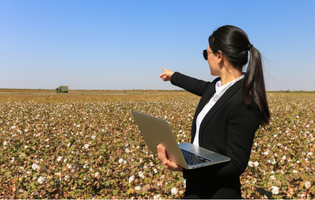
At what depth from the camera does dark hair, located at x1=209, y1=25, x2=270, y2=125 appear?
1662mm

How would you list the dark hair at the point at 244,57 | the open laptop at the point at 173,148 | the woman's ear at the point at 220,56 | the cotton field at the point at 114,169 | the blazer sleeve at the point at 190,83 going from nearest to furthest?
the open laptop at the point at 173,148
the dark hair at the point at 244,57
the woman's ear at the point at 220,56
the blazer sleeve at the point at 190,83
the cotton field at the point at 114,169

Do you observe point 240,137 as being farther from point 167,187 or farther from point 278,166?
point 278,166

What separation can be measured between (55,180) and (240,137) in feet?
13.2

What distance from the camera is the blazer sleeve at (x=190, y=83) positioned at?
2545mm

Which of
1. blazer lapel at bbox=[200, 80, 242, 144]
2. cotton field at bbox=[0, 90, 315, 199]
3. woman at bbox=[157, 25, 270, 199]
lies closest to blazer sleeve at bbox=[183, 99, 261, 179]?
woman at bbox=[157, 25, 270, 199]

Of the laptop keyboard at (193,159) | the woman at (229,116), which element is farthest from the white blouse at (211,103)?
the laptop keyboard at (193,159)

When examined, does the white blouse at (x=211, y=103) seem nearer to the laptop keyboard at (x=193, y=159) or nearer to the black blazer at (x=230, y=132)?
the black blazer at (x=230, y=132)

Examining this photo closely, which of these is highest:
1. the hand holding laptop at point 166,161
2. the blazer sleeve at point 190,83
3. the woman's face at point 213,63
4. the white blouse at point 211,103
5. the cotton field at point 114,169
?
the woman's face at point 213,63

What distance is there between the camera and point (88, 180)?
14.3 ft

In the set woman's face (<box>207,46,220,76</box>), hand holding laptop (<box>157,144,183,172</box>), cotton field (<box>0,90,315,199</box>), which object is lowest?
cotton field (<box>0,90,315,199</box>)

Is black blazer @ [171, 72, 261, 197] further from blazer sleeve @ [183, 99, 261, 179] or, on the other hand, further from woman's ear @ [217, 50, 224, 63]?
woman's ear @ [217, 50, 224, 63]

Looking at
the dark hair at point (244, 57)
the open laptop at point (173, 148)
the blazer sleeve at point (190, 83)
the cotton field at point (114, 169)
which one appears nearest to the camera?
the open laptop at point (173, 148)

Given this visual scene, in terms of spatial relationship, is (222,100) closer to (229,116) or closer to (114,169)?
(229,116)

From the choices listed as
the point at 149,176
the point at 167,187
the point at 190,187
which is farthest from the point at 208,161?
the point at 149,176
